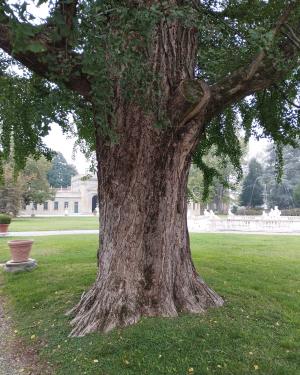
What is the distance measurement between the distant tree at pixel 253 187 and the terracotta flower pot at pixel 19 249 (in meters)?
47.4

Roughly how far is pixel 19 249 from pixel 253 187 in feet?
160

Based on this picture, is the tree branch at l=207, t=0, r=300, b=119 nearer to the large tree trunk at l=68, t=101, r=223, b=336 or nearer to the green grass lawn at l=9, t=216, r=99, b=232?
the large tree trunk at l=68, t=101, r=223, b=336

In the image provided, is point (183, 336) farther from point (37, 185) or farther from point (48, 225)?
point (37, 185)

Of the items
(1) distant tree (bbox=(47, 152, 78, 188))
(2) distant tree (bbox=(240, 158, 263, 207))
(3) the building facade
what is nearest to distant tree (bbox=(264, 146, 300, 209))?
(2) distant tree (bbox=(240, 158, 263, 207))

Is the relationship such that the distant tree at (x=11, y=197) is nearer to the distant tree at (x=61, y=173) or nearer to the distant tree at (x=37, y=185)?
the distant tree at (x=37, y=185)

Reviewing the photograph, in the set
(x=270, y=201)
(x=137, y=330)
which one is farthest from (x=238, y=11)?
(x=270, y=201)

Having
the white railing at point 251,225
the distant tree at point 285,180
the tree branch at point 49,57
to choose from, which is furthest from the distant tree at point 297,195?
the tree branch at point 49,57

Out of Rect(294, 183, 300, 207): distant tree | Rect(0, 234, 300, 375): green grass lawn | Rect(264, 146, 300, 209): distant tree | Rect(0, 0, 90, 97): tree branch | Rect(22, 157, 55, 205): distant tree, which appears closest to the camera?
Rect(0, 0, 90, 97): tree branch

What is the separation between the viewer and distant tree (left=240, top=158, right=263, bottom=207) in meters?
54.2

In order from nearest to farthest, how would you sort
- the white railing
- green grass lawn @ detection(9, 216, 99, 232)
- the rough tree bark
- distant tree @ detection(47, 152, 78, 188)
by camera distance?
the rough tree bark → the white railing → green grass lawn @ detection(9, 216, 99, 232) → distant tree @ detection(47, 152, 78, 188)

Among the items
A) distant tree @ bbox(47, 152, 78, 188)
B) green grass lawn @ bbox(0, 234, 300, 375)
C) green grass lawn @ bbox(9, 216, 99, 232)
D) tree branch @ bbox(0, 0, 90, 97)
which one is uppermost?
distant tree @ bbox(47, 152, 78, 188)

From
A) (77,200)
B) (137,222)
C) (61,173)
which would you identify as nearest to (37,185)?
(77,200)

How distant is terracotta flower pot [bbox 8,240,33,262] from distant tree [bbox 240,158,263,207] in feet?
156

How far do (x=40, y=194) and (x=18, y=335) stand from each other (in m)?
43.4
